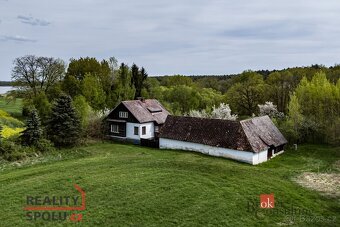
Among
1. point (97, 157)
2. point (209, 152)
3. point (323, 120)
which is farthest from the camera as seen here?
point (323, 120)

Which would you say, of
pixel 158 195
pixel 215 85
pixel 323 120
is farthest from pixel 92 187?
pixel 215 85

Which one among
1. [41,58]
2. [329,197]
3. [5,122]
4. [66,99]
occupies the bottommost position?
[329,197]

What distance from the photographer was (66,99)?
33312 millimetres

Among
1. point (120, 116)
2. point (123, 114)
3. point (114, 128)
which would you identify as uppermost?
point (123, 114)

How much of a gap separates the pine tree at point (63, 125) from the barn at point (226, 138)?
364 inches

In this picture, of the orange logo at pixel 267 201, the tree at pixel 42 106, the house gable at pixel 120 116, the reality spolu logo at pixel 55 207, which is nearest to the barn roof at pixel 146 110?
the house gable at pixel 120 116

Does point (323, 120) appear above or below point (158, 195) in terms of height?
above

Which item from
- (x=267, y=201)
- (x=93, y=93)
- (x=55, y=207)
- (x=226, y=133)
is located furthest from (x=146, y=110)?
(x=55, y=207)

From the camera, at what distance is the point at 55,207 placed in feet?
53.7

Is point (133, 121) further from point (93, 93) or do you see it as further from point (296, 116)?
point (296, 116)

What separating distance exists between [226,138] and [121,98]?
24107 millimetres

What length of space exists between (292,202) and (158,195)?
761 cm

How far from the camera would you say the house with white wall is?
38.1 metres

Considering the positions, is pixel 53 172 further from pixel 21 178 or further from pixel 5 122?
pixel 5 122
